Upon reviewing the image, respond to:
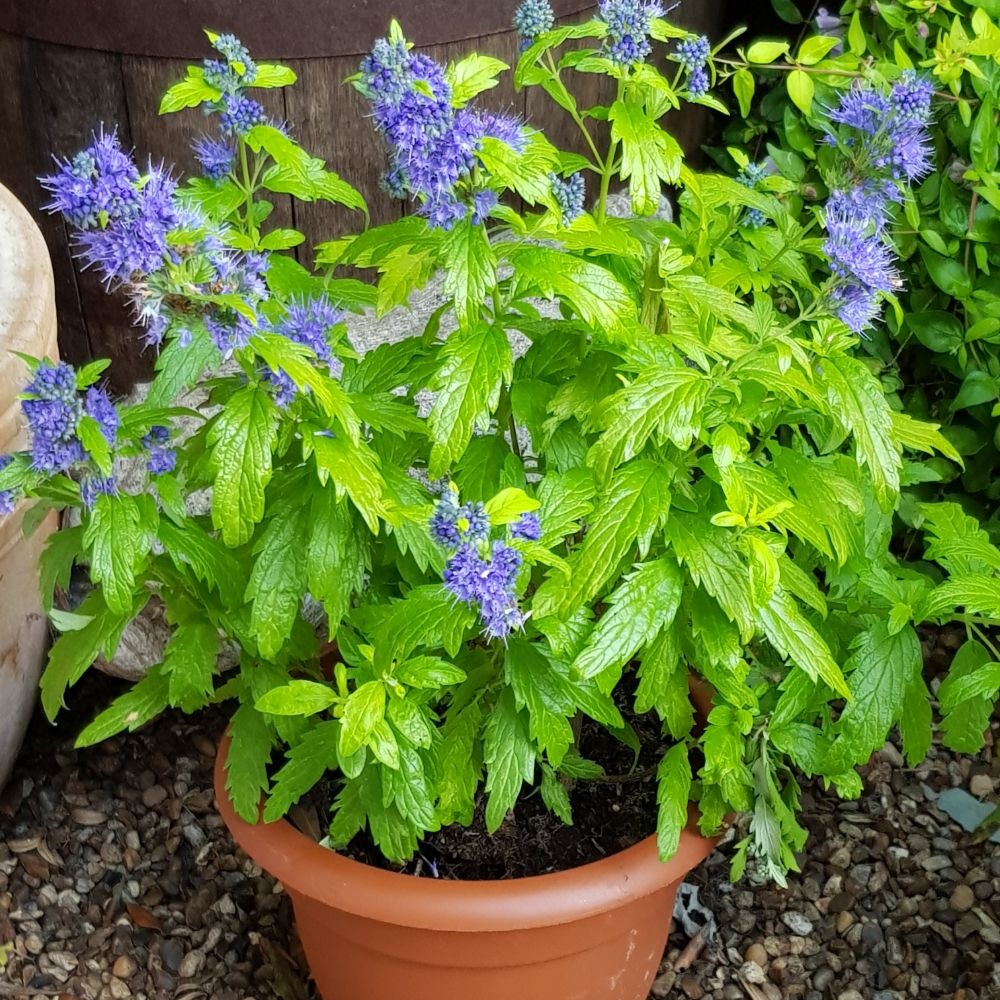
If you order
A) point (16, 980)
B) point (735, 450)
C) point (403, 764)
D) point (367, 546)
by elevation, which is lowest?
point (16, 980)

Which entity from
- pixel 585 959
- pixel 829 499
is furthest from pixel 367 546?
pixel 585 959

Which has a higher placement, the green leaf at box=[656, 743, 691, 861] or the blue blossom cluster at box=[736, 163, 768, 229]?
the blue blossom cluster at box=[736, 163, 768, 229]

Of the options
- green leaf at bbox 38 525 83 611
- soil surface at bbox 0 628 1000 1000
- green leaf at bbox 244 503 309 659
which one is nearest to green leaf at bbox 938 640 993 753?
soil surface at bbox 0 628 1000 1000

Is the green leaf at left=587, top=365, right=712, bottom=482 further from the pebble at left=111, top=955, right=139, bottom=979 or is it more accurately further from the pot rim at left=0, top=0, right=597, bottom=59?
the pebble at left=111, top=955, right=139, bottom=979

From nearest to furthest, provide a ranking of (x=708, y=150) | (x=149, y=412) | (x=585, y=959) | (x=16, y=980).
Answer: (x=149, y=412)
(x=585, y=959)
(x=16, y=980)
(x=708, y=150)

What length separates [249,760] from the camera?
1.27m

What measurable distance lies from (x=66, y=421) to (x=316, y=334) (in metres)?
0.22

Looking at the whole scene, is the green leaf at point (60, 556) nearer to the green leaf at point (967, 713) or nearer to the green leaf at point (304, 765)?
the green leaf at point (304, 765)

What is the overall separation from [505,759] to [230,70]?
721 millimetres

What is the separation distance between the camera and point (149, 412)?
104cm

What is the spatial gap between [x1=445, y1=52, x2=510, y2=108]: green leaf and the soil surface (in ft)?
3.07

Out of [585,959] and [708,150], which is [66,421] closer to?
[585,959]

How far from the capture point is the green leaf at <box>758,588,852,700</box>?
1.06 meters

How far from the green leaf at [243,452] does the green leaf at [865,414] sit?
1.66ft
